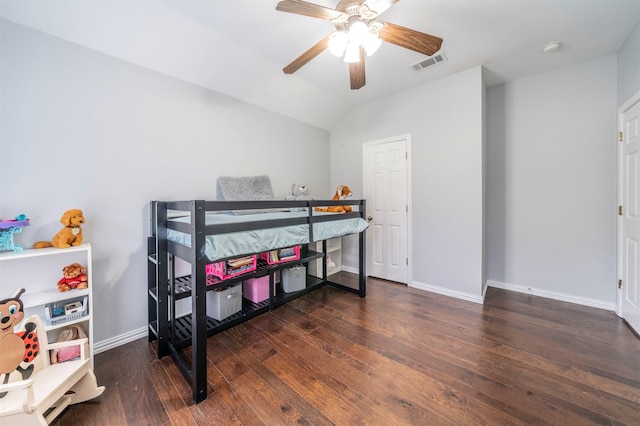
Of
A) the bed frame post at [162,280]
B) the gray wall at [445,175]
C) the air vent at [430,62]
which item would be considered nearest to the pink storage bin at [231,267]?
the bed frame post at [162,280]

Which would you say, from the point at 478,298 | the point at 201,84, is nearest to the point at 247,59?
Answer: the point at 201,84

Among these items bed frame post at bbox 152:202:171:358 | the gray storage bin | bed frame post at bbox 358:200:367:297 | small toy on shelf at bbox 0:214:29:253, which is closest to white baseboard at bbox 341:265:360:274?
bed frame post at bbox 358:200:367:297

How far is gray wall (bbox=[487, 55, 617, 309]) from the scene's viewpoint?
2436 millimetres

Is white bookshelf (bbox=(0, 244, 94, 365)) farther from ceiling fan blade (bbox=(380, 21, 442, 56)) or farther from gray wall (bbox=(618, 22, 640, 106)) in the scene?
gray wall (bbox=(618, 22, 640, 106))

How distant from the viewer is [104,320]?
1870 millimetres

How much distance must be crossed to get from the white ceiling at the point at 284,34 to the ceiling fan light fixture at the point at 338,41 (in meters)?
0.40

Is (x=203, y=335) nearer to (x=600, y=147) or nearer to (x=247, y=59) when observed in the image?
(x=247, y=59)

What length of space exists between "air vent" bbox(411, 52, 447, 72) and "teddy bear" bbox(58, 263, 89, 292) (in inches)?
135

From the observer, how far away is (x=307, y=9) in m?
1.39

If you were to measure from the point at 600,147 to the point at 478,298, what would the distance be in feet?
6.49

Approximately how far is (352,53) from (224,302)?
2301 millimetres

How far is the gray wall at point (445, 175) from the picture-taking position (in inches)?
104

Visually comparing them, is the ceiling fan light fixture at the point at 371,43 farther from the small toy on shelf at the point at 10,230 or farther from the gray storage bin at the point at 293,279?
the small toy on shelf at the point at 10,230

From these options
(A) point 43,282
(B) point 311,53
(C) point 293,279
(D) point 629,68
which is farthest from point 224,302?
(D) point 629,68
